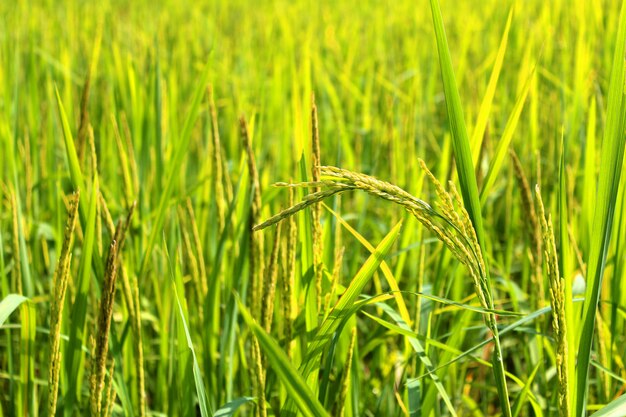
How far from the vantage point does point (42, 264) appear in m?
1.83

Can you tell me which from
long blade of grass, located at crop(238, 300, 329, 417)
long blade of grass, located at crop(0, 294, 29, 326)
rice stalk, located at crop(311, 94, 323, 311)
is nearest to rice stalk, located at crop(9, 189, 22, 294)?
long blade of grass, located at crop(0, 294, 29, 326)

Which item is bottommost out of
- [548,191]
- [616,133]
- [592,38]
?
[548,191]

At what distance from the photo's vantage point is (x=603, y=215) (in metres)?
0.75

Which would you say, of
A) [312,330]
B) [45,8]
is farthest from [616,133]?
[45,8]

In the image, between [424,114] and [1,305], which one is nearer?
[1,305]

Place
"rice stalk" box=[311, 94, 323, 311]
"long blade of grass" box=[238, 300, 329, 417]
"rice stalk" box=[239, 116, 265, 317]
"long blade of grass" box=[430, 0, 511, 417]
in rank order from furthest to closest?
"rice stalk" box=[239, 116, 265, 317]
"rice stalk" box=[311, 94, 323, 311]
"long blade of grass" box=[430, 0, 511, 417]
"long blade of grass" box=[238, 300, 329, 417]

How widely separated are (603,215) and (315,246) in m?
0.33

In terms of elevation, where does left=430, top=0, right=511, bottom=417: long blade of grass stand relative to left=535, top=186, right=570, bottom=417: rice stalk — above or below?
above

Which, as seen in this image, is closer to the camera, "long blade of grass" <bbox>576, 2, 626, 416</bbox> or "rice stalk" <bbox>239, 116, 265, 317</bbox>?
"long blade of grass" <bbox>576, 2, 626, 416</bbox>

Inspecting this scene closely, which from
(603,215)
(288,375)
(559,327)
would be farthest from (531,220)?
(288,375)

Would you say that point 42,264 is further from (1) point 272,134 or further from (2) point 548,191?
(2) point 548,191

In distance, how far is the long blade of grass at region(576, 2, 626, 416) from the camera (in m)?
0.73

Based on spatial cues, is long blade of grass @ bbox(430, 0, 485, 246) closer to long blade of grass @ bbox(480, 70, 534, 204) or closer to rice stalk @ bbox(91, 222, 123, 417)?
long blade of grass @ bbox(480, 70, 534, 204)

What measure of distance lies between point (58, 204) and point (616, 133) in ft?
3.55
